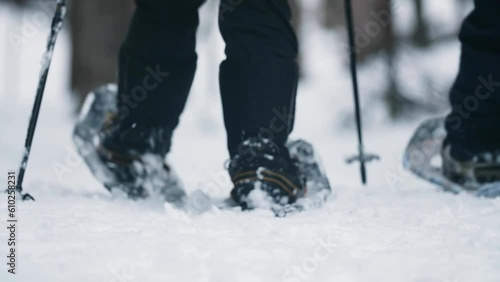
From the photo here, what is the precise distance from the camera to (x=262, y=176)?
131cm

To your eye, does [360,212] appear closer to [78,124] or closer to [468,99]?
[468,99]

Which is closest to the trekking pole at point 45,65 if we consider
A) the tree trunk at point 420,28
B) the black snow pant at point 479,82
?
the black snow pant at point 479,82

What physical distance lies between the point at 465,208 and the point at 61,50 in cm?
1805

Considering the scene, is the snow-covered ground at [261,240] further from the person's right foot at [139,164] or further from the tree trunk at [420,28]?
the tree trunk at [420,28]

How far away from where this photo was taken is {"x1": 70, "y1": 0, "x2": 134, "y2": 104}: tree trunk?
19.2ft

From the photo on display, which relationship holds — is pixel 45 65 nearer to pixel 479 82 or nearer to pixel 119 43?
pixel 479 82

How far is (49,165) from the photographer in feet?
10.3

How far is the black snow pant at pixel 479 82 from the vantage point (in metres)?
1.62

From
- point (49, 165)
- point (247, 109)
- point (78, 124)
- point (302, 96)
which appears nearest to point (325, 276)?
point (247, 109)

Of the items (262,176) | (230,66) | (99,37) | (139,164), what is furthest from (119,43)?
(262,176)

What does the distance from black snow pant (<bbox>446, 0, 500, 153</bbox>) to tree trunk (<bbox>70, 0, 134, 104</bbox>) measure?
15.1ft

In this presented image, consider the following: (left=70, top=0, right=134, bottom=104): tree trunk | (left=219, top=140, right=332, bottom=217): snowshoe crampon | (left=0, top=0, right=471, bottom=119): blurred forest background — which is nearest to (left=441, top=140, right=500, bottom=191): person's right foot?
(left=219, top=140, right=332, bottom=217): snowshoe crampon

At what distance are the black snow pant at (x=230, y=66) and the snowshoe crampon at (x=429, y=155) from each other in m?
0.63

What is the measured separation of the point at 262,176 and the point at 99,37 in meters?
5.03
